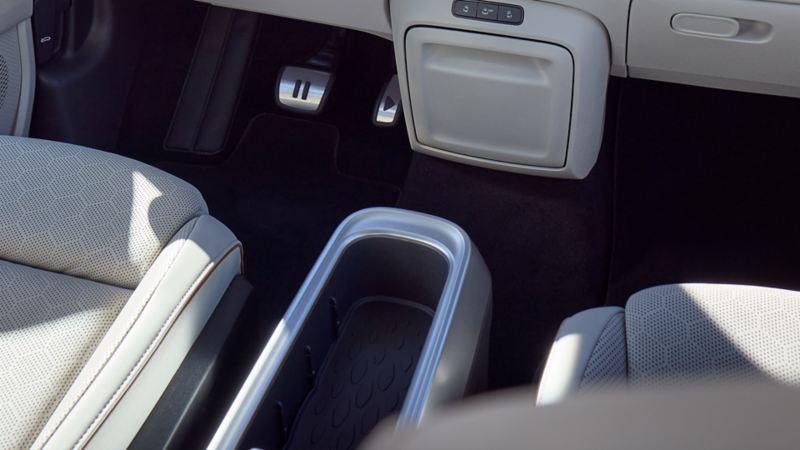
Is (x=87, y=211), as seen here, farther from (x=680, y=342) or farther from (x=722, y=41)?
(x=722, y=41)

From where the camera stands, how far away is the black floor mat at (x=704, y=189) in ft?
5.60

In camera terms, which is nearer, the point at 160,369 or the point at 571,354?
the point at 571,354

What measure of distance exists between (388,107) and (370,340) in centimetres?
72

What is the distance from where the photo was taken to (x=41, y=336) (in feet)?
3.68

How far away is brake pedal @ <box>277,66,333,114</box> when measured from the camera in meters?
1.99

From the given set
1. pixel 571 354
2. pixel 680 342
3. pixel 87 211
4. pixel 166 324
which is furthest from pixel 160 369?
pixel 680 342

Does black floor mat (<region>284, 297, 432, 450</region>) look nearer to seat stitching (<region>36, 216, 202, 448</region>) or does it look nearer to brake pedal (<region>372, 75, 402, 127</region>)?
seat stitching (<region>36, 216, 202, 448</region>)

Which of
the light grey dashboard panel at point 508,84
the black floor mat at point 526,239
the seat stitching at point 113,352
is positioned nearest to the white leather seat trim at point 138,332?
→ the seat stitching at point 113,352

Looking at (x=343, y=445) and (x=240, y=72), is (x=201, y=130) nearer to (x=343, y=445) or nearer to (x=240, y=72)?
(x=240, y=72)

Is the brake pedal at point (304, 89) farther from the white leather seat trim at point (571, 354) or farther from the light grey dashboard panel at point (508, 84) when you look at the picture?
the white leather seat trim at point (571, 354)

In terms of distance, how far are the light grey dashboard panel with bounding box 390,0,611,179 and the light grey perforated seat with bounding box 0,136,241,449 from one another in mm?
433

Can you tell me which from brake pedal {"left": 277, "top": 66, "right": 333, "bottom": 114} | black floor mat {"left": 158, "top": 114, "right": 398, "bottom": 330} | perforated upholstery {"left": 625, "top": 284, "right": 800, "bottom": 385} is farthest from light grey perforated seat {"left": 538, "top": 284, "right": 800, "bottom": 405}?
brake pedal {"left": 277, "top": 66, "right": 333, "bottom": 114}

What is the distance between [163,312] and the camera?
3.74 ft

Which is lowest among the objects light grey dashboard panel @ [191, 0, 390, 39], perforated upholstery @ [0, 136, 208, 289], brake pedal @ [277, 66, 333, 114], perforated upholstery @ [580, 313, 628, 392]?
brake pedal @ [277, 66, 333, 114]
